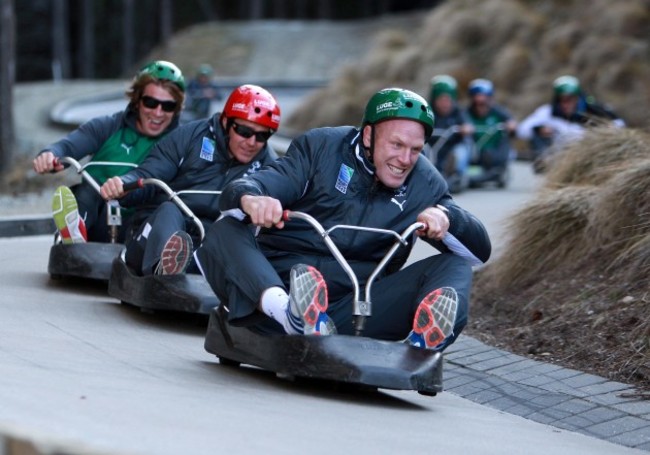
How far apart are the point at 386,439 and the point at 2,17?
15.1 m

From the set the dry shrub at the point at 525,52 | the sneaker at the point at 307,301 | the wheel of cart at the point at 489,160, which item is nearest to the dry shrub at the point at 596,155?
the sneaker at the point at 307,301

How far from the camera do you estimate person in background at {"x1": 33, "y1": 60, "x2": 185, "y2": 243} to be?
1084 cm

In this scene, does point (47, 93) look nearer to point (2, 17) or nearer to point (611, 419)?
point (2, 17)

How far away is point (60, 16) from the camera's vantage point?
209 ft

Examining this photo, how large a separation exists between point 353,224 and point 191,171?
109 inches

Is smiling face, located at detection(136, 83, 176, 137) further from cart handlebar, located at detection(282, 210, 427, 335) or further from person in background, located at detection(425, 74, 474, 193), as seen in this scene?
person in background, located at detection(425, 74, 474, 193)

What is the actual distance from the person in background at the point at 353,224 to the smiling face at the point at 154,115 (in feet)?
11.4

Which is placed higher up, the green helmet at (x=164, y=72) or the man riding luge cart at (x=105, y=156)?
the green helmet at (x=164, y=72)

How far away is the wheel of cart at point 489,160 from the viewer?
2089 centimetres

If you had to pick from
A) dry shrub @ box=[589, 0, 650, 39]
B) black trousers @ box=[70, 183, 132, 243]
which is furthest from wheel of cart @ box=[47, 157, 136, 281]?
dry shrub @ box=[589, 0, 650, 39]

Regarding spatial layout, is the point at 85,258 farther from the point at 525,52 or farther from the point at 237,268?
the point at 525,52

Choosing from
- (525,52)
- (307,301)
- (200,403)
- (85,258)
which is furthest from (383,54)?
(200,403)

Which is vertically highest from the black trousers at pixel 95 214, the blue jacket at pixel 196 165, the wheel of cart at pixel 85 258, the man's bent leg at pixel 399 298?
the blue jacket at pixel 196 165

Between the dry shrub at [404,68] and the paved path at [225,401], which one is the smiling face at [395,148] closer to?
the paved path at [225,401]
